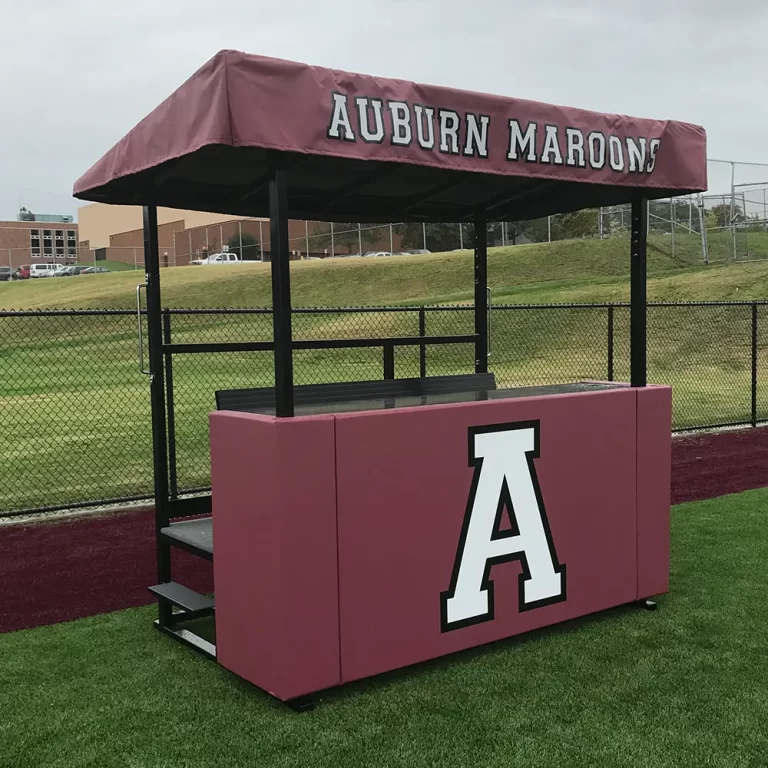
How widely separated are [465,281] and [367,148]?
3132 centimetres

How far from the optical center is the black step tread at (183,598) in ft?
13.3

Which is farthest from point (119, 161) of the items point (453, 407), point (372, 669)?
point (372, 669)

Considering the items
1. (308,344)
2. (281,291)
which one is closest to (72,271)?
(308,344)

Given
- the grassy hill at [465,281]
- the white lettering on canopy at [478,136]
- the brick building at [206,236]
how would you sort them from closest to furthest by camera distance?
1. the white lettering on canopy at [478,136]
2. the grassy hill at [465,281]
3. the brick building at [206,236]

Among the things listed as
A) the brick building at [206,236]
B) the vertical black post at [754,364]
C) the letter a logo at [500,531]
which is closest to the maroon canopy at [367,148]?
the letter a logo at [500,531]

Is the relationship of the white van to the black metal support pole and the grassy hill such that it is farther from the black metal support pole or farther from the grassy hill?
the black metal support pole

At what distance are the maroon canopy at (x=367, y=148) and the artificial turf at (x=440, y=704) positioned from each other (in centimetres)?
222

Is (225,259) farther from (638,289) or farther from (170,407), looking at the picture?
(638,289)

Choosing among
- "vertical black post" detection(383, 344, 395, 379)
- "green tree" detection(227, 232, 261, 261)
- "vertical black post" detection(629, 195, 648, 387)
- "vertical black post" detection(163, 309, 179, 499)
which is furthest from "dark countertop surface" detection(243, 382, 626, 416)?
"green tree" detection(227, 232, 261, 261)

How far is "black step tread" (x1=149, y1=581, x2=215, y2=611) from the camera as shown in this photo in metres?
4.06

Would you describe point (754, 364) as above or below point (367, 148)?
below

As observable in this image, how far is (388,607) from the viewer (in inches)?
146

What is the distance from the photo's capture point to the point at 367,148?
3.42m

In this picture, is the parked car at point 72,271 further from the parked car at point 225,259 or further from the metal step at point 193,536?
the metal step at point 193,536
